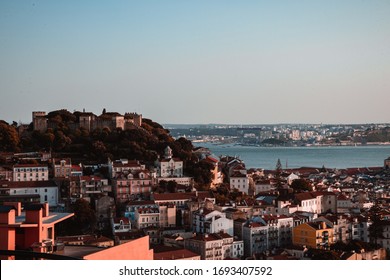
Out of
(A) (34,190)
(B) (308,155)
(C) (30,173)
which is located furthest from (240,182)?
(B) (308,155)

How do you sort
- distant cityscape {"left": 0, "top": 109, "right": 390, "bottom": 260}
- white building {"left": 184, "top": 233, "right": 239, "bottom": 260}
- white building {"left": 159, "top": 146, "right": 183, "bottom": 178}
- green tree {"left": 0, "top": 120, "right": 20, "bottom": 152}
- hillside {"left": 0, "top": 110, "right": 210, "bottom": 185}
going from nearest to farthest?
white building {"left": 184, "top": 233, "right": 239, "bottom": 260} < distant cityscape {"left": 0, "top": 109, "right": 390, "bottom": 260} < white building {"left": 159, "top": 146, "right": 183, "bottom": 178} < hillside {"left": 0, "top": 110, "right": 210, "bottom": 185} < green tree {"left": 0, "top": 120, "right": 20, "bottom": 152}

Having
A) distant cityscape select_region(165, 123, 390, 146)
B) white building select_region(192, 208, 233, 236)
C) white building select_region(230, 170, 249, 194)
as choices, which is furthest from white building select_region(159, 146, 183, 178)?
distant cityscape select_region(165, 123, 390, 146)

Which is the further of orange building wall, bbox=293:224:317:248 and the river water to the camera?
the river water

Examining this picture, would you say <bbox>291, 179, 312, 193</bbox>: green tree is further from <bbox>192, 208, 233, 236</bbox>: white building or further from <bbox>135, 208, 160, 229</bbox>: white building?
<bbox>135, 208, 160, 229</bbox>: white building

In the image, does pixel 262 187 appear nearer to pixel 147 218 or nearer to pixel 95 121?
pixel 95 121
